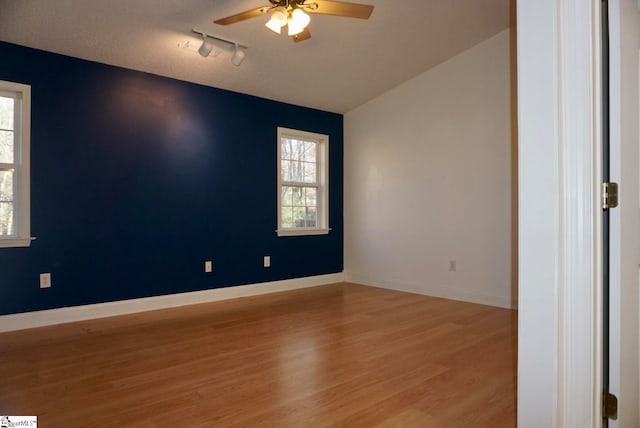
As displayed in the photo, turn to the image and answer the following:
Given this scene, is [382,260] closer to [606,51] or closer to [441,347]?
[441,347]

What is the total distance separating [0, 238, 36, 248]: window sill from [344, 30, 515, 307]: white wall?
3.65 m

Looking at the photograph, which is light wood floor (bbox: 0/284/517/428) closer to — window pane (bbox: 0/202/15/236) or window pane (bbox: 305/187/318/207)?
window pane (bbox: 0/202/15/236)

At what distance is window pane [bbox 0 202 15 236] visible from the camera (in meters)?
3.32

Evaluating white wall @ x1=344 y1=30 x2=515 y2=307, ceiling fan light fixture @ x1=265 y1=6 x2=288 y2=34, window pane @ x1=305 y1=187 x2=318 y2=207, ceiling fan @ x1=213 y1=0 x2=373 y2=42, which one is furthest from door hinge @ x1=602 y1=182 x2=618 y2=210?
window pane @ x1=305 y1=187 x2=318 y2=207

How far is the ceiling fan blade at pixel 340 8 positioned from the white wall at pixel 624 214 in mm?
1457

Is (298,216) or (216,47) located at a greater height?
(216,47)

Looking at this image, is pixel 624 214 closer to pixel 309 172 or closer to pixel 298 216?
pixel 298 216

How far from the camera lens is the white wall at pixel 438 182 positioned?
411 cm

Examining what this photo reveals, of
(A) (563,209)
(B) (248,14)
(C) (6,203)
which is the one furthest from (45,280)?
(A) (563,209)

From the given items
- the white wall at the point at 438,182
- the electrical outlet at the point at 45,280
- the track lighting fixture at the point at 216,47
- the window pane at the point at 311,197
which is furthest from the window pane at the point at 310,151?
the electrical outlet at the point at 45,280

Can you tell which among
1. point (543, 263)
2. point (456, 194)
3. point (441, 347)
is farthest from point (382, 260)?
point (543, 263)

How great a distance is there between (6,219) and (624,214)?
4121 mm

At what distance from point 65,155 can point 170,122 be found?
102 centimetres

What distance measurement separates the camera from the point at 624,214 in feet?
4.41
